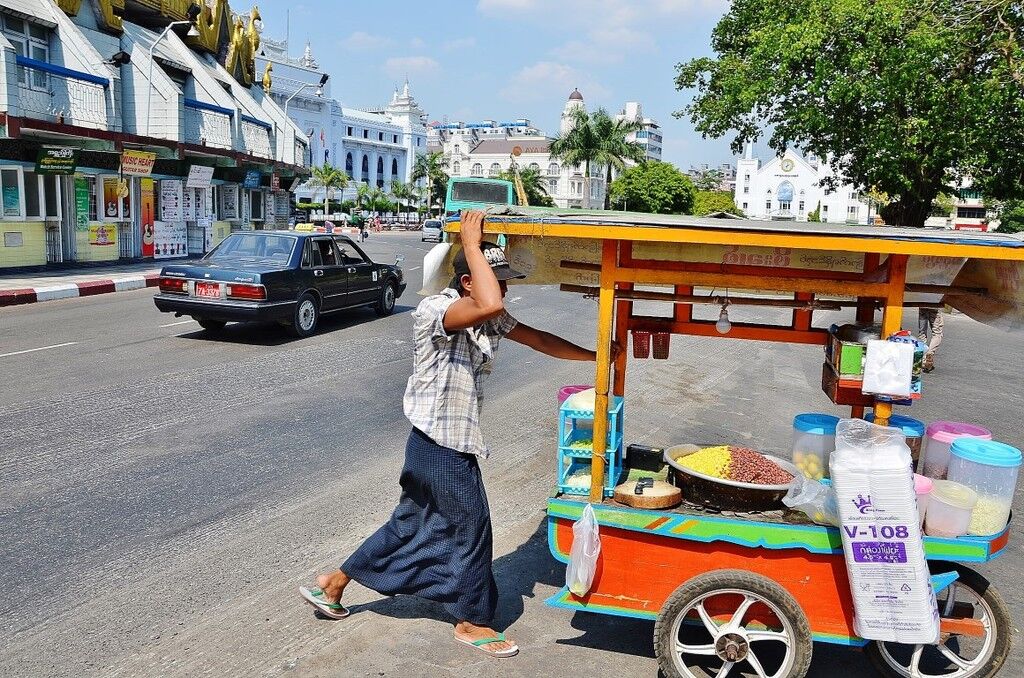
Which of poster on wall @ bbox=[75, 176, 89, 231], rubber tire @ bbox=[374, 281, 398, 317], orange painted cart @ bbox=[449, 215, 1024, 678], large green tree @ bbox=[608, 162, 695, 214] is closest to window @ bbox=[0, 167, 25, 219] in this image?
poster on wall @ bbox=[75, 176, 89, 231]

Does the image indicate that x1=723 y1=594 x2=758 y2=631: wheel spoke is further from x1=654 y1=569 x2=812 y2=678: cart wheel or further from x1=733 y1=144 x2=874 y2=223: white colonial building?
x1=733 y1=144 x2=874 y2=223: white colonial building

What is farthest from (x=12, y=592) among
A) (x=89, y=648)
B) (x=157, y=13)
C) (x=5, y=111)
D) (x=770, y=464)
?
(x=157, y=13)

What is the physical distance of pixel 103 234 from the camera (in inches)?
899

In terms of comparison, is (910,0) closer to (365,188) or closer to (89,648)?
(89,648)

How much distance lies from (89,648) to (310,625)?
927 millimetres

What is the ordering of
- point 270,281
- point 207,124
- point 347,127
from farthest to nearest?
point 347,127 → point 207,124 → point 270,281

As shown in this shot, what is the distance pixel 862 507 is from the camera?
312cm

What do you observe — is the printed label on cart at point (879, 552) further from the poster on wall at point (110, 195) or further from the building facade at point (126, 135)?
the poster on wall at point (110, 195)

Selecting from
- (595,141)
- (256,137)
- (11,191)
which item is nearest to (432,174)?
(595,141)

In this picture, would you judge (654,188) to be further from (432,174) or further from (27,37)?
(27,37)

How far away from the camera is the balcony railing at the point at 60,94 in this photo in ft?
61.6

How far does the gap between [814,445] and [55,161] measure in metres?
20.5

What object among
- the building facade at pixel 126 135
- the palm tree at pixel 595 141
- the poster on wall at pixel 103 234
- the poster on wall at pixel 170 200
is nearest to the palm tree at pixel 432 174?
the palm tree at pixel 595 141

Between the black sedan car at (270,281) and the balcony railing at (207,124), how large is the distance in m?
15.3
